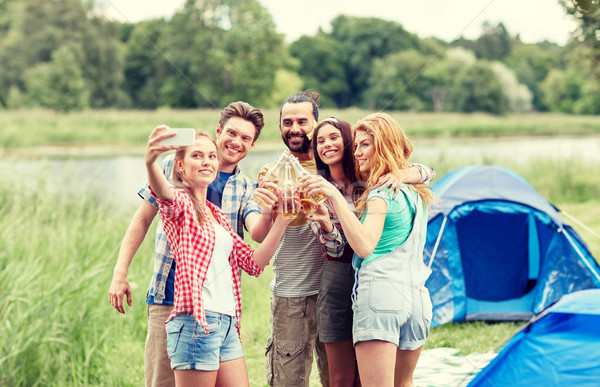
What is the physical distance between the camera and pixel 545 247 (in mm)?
5035

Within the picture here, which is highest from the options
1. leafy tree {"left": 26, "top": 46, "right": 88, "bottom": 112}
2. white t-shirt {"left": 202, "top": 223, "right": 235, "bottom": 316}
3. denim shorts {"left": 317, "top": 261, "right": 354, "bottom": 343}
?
leafy tree {"left": 26, "top": 46, "right": 88, "bottom": 112}

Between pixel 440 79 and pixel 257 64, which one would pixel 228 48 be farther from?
pixel 440 79

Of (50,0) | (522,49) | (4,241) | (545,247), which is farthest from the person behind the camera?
(522,49)

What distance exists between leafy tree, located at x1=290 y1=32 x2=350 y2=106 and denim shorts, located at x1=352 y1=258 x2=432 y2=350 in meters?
6.60

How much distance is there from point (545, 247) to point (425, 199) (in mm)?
3346

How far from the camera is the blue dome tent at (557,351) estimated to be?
7.96 ft

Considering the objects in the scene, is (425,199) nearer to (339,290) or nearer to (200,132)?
(339,290)

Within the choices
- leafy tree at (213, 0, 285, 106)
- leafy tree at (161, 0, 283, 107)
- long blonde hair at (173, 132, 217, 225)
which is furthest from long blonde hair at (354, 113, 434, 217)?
leafy tree at (213, 0, 285, 106)

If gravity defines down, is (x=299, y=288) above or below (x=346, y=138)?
below

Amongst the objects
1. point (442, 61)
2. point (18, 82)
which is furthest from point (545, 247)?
point (18, 82)

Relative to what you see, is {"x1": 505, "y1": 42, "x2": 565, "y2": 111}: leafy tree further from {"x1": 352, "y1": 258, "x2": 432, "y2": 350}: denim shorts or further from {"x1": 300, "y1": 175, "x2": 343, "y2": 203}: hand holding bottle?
{"x1": 300, "y1": 175, "x2": 343, "y2": 203}: hand holding bottle

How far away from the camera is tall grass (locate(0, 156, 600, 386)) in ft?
12.3

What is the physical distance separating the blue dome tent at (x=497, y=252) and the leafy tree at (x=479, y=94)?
22792 millimetres

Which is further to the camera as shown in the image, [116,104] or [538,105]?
[538,105]
